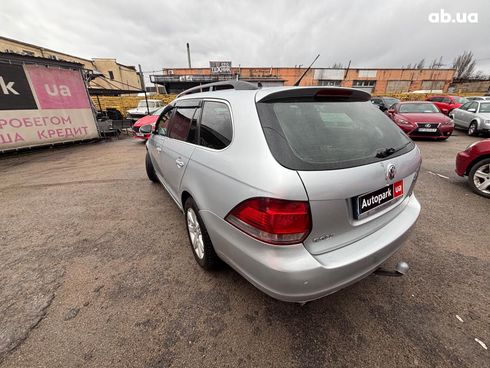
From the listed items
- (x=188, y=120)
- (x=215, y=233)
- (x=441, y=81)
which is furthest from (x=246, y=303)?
(x=441, y=81)

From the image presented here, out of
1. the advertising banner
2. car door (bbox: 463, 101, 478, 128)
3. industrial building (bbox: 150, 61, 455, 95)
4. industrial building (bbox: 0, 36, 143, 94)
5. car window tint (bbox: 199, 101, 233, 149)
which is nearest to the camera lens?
car window tint (bbox: 199, 101, 233, 149)

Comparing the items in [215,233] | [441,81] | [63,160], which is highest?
[441,81]

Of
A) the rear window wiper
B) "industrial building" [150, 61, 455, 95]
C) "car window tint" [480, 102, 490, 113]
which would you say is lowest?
"car window tint" [480, 102, 490, 113]

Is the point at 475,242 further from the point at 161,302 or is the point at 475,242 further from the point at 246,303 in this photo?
the point at 161,302

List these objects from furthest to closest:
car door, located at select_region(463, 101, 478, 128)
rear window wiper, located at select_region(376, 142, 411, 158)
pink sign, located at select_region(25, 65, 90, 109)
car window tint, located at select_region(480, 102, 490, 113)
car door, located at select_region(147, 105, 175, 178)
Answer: car door, located at select_region(463, 101, 478, 128)
car window tint, located at select_region(480, 102, 490, 113)
pink sign, located at select_region(25, 65, 90, 109)
car door, located at select_region(147, 105, 175, 178)
rear window wiper, located at select_region(376, 142, 411, 158)

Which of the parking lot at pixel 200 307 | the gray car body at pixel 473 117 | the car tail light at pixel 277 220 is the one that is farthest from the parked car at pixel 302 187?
the gray car body at pixel 473 117

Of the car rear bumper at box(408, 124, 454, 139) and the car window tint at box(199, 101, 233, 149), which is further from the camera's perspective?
the car rear bumper at box(408, 124, 454, 139)

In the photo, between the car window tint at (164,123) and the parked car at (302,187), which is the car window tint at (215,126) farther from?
the car window tint at (164,123)

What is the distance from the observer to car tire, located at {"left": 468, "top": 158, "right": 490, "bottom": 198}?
3662mm

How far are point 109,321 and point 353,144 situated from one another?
7.64ft

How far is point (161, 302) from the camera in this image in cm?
190

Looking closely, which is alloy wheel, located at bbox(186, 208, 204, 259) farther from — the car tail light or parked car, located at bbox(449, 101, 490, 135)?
parked car, located at bbox(449, 101, 490, 135)

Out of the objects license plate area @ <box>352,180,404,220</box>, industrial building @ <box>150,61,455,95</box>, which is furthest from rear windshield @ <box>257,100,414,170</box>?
industrial building @ <box>150,61,455,95</box>

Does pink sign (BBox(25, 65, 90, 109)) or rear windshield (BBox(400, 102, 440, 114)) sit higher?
pink sign (BBox(25, 65, 90, 109))
